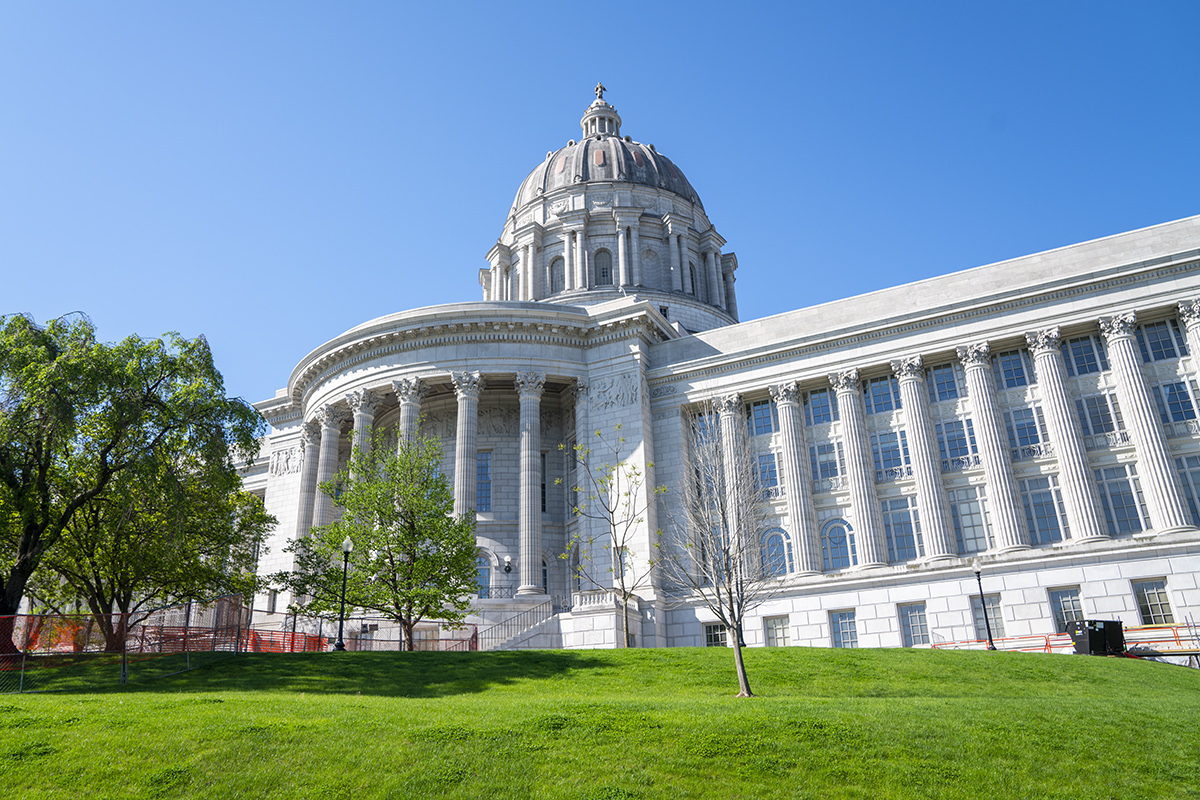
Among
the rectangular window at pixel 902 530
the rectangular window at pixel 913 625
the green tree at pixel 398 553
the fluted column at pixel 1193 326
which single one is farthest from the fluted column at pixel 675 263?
the fluted column at pixel 1193 326

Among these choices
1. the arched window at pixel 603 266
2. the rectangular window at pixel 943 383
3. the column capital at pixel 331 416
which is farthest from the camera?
the arched window at pixel 603 266

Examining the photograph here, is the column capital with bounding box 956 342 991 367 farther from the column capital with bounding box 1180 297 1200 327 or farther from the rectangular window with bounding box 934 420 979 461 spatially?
the column capital with bounding box 1180 297 1200 327

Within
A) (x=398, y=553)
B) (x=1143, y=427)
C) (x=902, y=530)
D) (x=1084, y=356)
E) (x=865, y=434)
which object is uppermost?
(x=1084, y=356)

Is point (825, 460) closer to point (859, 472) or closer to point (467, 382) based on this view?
point (859, 472)

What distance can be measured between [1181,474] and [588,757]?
28.6 metres

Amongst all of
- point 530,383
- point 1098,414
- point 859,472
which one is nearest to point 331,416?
point 530,383

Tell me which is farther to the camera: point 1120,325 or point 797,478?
point 797,478

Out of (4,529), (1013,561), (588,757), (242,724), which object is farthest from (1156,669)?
(4,529)

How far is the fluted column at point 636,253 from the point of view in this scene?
58.6 m

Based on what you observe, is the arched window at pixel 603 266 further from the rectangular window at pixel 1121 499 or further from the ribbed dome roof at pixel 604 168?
the rectangular window at pixel 1121 499

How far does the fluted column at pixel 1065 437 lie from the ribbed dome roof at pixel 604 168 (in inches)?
1344

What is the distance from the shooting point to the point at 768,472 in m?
39.1

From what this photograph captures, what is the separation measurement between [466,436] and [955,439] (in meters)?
21.8

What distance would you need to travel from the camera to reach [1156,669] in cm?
2297
